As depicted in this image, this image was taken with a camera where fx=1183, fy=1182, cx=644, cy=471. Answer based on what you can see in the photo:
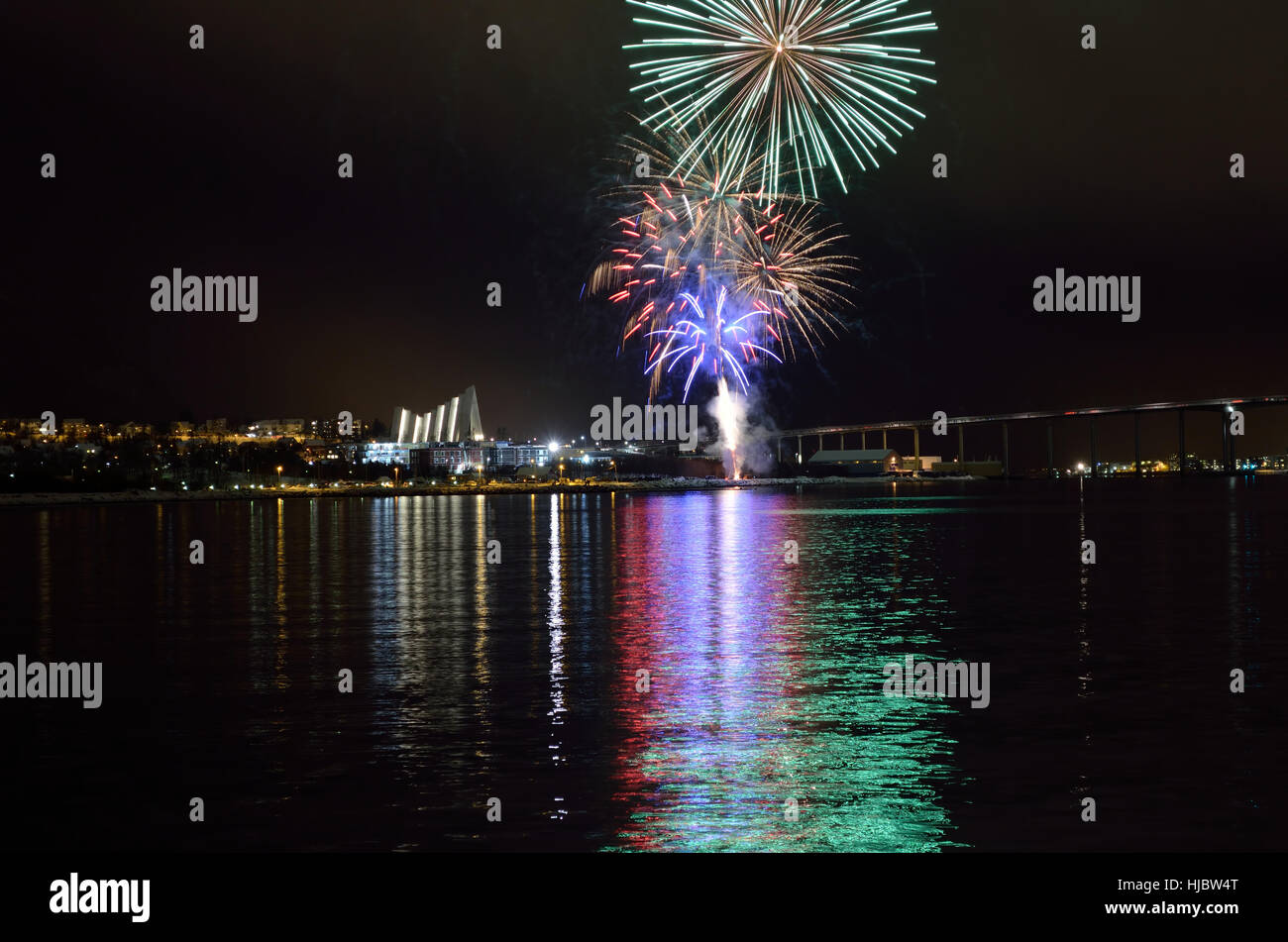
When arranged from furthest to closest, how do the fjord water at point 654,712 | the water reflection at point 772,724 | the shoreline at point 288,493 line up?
1. the shoreline at point 288,493
2. the fjord water at point 654,712
3. the water reflection at point 772,724

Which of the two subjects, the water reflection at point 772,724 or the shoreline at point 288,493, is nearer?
the water reflection at point 772,724

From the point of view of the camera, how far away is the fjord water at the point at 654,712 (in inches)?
430

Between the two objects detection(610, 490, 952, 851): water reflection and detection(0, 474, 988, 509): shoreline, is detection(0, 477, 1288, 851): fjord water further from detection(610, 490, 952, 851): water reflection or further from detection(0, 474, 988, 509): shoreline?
detection(0, 474, 988, 509): shoreline

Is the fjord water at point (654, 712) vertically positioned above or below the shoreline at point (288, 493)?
below

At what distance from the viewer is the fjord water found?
35.9ft

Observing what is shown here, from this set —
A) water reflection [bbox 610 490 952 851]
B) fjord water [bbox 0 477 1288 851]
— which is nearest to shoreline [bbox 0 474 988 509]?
fjord water [bbox 0 477 1288 851]

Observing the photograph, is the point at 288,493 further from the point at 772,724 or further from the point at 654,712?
the point at 772,724

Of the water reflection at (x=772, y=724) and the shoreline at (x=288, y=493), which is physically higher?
the shoreline at (x=288, y=493)

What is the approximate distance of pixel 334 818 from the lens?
36.4 ft

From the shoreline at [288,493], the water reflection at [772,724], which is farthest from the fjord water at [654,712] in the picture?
the shoreline at [288,493]

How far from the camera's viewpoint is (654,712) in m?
15.9

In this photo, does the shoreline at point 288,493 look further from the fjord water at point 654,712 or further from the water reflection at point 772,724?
the water reflection at point 772,724

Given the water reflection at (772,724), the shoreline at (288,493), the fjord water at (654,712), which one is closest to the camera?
the water reflection at (772,724)
